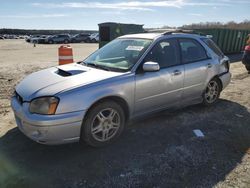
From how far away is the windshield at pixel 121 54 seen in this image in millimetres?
4250

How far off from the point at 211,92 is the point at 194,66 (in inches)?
39.3

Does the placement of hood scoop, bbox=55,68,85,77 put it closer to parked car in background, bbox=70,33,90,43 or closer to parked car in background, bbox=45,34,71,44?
parked car in background, bbox=45,34,71,44

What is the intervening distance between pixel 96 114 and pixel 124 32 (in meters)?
8.34

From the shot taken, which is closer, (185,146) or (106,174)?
(106,174)

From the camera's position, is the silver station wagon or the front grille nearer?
the silver station wagon

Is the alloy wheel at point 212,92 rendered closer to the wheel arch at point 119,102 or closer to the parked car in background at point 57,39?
the wheel arch at point 119,102

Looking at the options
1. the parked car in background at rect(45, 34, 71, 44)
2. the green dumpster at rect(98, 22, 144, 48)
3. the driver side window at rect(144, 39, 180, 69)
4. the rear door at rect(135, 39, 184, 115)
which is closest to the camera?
the rear door at rect(135, 39, 184, 115)

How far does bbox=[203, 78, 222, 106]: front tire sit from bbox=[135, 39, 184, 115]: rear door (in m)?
1.02

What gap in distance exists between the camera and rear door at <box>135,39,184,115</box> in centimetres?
418

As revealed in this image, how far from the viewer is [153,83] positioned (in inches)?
169

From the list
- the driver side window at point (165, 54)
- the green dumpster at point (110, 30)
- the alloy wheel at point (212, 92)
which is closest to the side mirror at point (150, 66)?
the driver side window at point (165, 54)

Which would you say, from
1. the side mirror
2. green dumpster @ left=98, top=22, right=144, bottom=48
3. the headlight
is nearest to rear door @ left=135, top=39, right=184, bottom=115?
the side mirror

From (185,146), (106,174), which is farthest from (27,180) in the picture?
(185,146)

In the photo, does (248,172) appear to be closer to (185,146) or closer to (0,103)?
(185,146)
